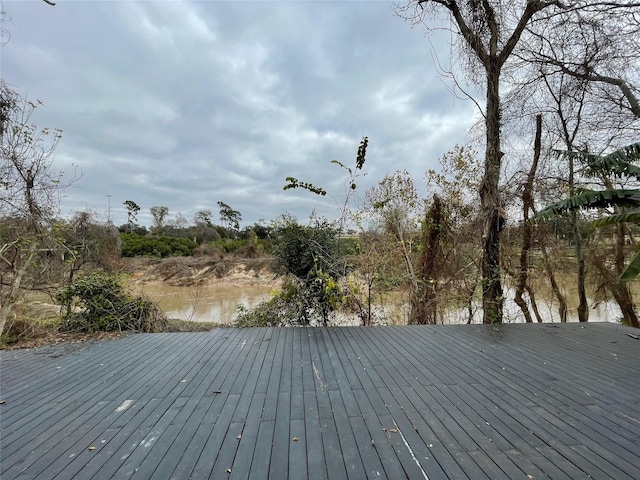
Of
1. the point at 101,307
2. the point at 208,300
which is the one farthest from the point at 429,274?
the point at 208,300

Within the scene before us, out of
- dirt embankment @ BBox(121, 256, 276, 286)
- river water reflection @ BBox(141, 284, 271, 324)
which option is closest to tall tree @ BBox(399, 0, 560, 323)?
river water reflection @ BBox(141, 284, 271, 324)

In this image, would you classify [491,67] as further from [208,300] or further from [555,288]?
[208,300]

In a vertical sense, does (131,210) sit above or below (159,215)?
above

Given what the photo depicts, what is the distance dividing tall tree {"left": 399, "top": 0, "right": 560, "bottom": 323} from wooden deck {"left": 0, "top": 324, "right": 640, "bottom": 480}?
1.44 meters

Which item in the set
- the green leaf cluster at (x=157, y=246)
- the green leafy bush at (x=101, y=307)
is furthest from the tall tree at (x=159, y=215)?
the green leafy bush at (x=101, y=307)

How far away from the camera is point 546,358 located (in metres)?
3.14

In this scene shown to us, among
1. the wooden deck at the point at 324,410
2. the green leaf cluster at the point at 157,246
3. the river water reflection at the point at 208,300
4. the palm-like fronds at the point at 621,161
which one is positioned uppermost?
the palm-like fronds at the point at 621,161

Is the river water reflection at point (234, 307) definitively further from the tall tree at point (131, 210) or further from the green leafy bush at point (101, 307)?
the tall tree at point (131, 210)

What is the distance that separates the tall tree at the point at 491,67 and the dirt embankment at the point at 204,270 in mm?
13128

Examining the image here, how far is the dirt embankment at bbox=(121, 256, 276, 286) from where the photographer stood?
56.0 ft

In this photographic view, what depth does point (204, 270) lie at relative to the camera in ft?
60.3

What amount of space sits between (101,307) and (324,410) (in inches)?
164

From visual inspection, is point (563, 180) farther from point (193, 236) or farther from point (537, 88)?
point (193, 236)

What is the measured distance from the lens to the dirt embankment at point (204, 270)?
17078 mm
